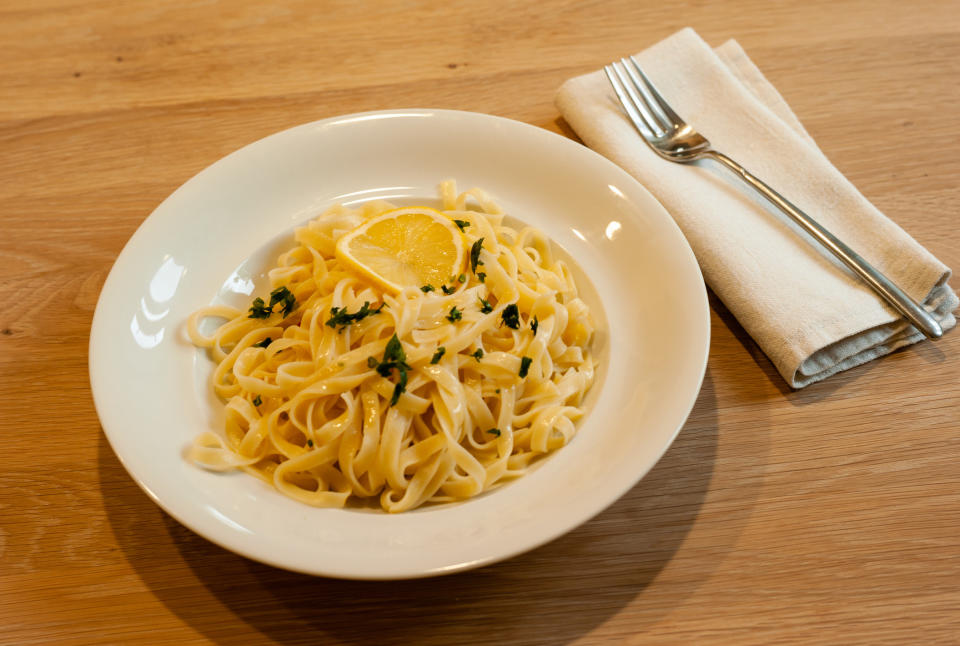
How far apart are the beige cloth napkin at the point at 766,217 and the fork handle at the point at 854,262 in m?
0.04

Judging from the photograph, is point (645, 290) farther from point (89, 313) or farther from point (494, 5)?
point (494, 5)

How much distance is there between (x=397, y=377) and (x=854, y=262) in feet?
5.04

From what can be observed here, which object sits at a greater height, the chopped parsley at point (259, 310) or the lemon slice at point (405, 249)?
the lemon slice at point (405, 249)

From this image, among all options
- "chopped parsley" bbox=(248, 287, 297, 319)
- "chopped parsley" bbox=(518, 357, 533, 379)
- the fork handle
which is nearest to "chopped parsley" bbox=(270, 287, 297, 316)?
"chopped parsley" bbox=(248, 287, 297, 319)

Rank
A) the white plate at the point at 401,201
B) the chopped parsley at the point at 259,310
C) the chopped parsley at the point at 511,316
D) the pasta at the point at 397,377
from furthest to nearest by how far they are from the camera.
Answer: the chopped parsley at the point at 259,310
the chopped parsley at the point at 511,316
the pasta at the point at 397,377
the white plate at the point at 401,201

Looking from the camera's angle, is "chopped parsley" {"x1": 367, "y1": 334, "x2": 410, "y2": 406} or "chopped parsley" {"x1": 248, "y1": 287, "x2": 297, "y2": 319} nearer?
"chopped parsley" {"x1": 367, "y1": 334, "x2": 410, "y2": 406}

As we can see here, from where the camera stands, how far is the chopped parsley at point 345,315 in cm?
227

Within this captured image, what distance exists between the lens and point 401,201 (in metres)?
2.78

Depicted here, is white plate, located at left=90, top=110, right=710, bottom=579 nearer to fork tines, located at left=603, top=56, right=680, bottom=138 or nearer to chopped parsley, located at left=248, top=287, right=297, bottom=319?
chopped parsley, located at left=248, top=287, right=297, bottom=319

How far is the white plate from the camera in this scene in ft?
5.87

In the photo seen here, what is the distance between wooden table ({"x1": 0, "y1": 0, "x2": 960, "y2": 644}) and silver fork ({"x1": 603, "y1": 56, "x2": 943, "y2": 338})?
0.24 metres

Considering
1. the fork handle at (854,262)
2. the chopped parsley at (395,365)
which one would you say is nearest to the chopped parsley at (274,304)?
the chopped parsley at (395,365)

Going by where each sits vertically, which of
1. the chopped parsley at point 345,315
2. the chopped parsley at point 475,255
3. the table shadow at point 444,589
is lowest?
the table shadow at point 444,589

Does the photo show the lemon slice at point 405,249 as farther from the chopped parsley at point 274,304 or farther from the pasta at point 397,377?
the chopped parsley at point 274,304
